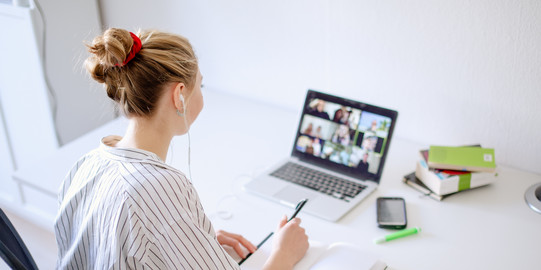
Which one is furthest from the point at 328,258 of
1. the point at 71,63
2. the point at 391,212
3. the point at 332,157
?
the point at 71,63

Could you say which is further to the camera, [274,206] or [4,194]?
[4,194]

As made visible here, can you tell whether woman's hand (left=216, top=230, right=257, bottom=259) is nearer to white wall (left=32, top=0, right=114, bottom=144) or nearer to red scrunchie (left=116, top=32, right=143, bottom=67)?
red scrunchie (left=116, top=32, right=143, bottom=67)

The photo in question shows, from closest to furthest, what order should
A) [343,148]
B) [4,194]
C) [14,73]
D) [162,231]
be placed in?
[162,231] → [343,148] → [14,73] → [4,194]

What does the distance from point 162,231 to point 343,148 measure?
0.68m

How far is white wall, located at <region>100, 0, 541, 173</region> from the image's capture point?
55.1 inches

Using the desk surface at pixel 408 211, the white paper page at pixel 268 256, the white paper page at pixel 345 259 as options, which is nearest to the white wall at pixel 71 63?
the desk surface at pixel 408 211

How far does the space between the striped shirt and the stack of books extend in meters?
0.62

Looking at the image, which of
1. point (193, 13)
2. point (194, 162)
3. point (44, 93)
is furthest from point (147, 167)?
point (44, 93)

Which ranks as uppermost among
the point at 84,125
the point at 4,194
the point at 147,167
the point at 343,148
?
the point at 147,167

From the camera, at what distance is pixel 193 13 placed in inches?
75.5

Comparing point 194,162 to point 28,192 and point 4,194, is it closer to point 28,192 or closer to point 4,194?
point 28,192

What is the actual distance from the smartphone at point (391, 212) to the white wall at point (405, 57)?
0.38 m

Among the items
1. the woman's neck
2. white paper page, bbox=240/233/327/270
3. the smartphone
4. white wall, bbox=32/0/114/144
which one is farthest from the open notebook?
white wall, bbox=32/0/114/144

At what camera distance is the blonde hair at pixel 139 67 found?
97 centimetres
